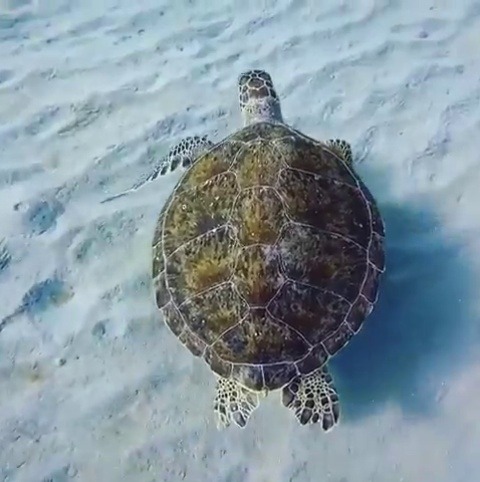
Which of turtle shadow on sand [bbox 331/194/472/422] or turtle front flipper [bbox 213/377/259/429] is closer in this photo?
turtle front flipper [bbox 213/377/259/429]

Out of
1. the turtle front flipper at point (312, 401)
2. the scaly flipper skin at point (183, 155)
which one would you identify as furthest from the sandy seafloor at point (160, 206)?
the turtle front flipper at point (312, 401)

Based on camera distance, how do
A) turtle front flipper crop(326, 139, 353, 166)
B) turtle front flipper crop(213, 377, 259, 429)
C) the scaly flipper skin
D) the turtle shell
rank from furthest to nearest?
the scaly flipper skin < turtle front flipper crop(326, 139, 353, 166) < turtle front flipper crop(213, 377, 259, 429) < the turtle shell

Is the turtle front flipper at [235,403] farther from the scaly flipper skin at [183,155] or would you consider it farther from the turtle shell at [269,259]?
the scaly flipper skin at [183,155]

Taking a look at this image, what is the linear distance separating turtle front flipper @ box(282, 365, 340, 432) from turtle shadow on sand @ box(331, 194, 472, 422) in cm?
32

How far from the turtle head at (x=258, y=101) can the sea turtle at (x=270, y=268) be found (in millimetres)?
650

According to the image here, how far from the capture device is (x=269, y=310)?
8.37ft

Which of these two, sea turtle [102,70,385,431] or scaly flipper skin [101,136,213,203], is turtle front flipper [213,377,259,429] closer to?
sea turtle [102,70,385,431]

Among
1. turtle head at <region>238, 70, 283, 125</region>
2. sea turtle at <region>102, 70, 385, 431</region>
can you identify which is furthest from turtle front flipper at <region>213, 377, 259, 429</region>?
turtle head at <region>238, 70, 283, 125</region>

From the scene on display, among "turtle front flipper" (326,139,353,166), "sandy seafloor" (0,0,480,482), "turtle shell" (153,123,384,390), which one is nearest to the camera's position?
"turtle shell" (153,123,384,390)

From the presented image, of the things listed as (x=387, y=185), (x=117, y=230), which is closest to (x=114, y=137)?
(x=117, y=230)

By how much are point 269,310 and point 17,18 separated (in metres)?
4.00

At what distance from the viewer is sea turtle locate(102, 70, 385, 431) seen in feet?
8.46

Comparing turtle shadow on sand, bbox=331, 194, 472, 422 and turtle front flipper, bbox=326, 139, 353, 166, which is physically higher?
turtle front flipper, bbox=326, 139, 353, 166

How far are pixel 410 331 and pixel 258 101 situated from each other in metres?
1.58
